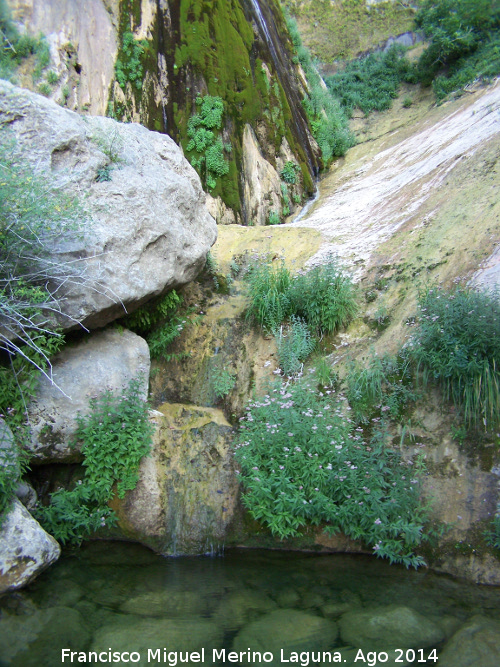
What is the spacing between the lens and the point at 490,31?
13.8 meters

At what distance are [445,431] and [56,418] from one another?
4089 mm

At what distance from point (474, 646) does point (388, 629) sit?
23.9 inches

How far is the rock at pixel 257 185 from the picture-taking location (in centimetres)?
1133

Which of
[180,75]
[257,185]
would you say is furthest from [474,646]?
[180,75]

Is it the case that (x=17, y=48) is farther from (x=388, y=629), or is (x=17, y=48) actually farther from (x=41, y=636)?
(x=388, y=629)

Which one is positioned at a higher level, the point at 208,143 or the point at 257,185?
the point at 208,143

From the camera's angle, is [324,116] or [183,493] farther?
[324,116]

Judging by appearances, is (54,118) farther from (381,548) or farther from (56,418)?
(381,548)

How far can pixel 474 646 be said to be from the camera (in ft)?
12.0

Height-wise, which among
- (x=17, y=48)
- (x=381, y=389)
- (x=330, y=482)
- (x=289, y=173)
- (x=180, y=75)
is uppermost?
(x=17, y=48)

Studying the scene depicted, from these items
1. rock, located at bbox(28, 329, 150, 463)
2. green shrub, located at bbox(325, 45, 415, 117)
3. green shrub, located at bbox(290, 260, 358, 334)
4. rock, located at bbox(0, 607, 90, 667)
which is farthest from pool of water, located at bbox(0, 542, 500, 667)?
green shrub, located at bbox(325, 45, 415, 117)

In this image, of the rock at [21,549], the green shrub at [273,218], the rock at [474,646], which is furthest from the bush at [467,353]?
the green shrub at [273,218]

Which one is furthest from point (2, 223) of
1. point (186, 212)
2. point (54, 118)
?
point (186, 212)

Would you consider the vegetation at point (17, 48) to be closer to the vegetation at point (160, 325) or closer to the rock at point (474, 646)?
the vegetation at point (160, 325)
